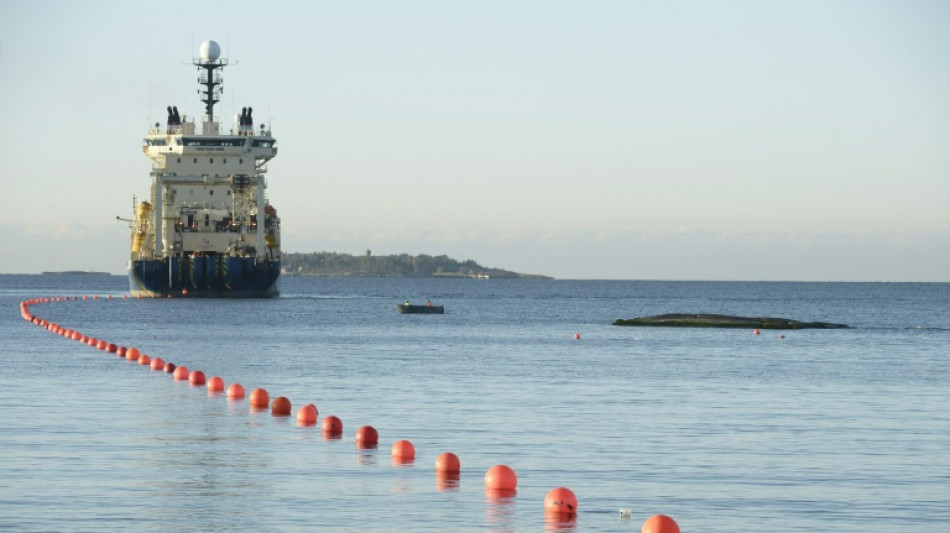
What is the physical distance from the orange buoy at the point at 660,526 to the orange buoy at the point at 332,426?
12972 millimetres

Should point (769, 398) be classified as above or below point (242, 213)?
below

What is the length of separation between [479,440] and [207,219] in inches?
4007

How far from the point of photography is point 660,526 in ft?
63.7

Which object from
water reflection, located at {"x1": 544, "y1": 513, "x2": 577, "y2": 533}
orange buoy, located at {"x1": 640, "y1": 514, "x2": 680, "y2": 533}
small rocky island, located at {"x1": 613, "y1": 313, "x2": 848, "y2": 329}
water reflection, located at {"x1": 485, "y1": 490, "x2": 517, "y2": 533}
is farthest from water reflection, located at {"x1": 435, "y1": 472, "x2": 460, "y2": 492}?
small rocky island, located at {"x1": 613, "y1": 313, "x2": 848, "y2": 329}

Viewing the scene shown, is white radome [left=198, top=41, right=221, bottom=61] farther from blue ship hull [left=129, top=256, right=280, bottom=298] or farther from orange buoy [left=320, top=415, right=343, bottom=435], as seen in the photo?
orange buoy [left=320, top=415, right=343, bottom=435]

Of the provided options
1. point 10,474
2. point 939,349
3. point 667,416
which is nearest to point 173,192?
point 939,349

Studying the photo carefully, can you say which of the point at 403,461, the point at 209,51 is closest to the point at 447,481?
the point at 403,461

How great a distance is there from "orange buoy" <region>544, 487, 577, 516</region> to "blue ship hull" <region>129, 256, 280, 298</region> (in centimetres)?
10632

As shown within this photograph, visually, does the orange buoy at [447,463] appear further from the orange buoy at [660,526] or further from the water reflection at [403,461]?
the orange buoy at [660,526]

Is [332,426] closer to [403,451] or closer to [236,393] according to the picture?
[403,451]

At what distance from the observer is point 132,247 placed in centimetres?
13638

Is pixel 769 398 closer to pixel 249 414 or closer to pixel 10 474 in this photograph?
pixel 249 414

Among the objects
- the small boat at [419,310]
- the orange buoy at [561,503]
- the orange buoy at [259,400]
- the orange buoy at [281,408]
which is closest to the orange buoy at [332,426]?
the orange buoy at [281,408]

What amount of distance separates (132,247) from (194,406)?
101313 millimetres
